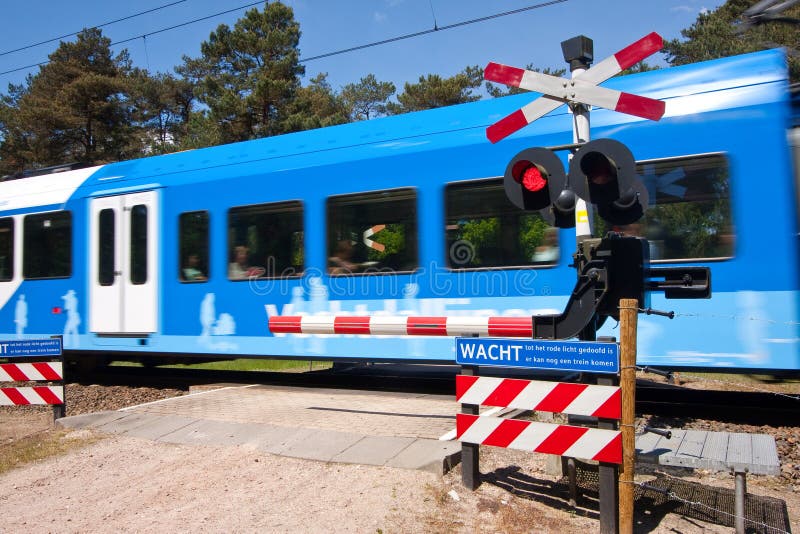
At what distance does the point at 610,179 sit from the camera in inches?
184

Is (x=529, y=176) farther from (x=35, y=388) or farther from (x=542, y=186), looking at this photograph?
(x=35, y=388)

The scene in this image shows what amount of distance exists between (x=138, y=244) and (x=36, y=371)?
3.18 metres

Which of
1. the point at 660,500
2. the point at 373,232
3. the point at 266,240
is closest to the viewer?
the point at 660,500

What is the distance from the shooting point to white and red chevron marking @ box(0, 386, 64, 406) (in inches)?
307

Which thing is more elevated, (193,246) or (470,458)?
(193,246)

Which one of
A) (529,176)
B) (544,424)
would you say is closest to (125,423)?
(544,424)

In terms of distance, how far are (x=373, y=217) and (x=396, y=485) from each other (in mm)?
4108

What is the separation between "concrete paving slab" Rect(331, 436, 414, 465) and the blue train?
6.77 ft

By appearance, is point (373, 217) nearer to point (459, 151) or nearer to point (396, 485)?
point (459, 151)

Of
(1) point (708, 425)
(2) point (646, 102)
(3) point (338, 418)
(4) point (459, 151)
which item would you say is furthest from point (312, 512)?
(4) point (459, 151)

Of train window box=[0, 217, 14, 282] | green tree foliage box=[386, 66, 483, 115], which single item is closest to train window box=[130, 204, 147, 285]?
train window box=[0, 217, 14, 282]

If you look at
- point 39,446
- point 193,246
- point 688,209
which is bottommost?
point 39,446

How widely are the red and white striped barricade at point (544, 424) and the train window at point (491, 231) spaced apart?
290 cm

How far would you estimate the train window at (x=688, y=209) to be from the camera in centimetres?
666
